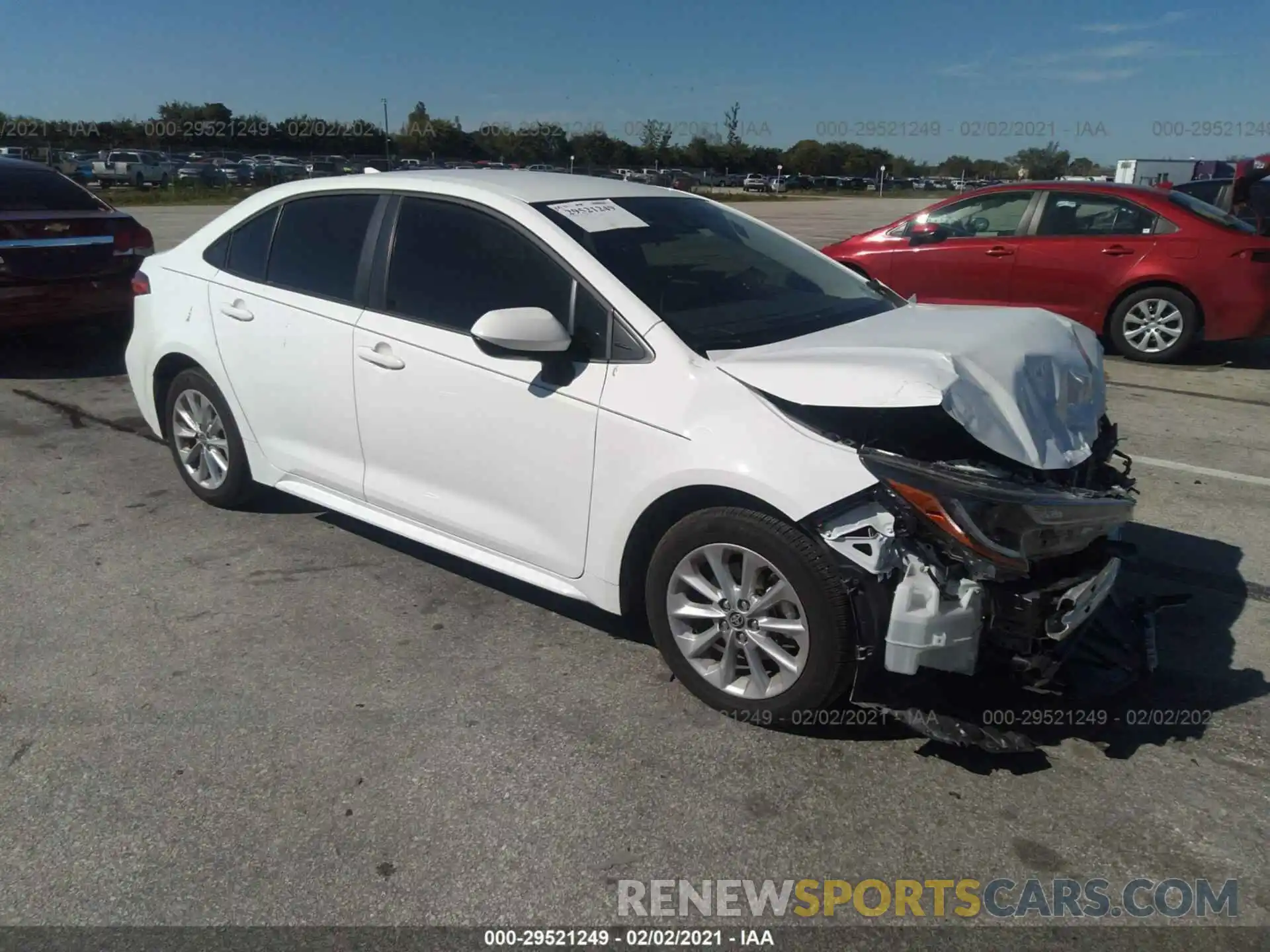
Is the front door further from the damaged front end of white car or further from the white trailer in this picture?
the white trailer

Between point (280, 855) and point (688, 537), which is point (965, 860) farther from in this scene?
point (280, 855)

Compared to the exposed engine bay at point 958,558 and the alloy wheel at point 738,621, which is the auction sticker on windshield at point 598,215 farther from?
the alloy wheel at point 738,621

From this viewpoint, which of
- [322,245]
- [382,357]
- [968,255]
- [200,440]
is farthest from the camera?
[968,255]

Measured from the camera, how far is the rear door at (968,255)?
9219 mm

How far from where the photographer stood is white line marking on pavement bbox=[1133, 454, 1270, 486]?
5.69 m

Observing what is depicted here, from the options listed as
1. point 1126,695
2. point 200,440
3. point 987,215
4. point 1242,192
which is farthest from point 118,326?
point 1242,192

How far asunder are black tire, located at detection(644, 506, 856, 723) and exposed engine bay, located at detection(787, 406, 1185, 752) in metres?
0.05

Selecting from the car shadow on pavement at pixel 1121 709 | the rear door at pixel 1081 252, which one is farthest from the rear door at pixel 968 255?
the car shadow on pavement at pixel 1121 709

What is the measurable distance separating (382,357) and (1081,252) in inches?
281

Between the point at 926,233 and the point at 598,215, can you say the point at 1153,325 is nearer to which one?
the point at 926,233

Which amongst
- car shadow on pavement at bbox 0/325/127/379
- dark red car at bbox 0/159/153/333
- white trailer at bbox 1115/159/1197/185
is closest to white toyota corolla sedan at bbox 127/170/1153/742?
dark red car at bbox 0/159/153/333

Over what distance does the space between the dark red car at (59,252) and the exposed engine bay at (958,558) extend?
22.3ft

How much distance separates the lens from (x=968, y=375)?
9.95 feet

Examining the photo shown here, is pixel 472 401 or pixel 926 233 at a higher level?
pixel 926 233
